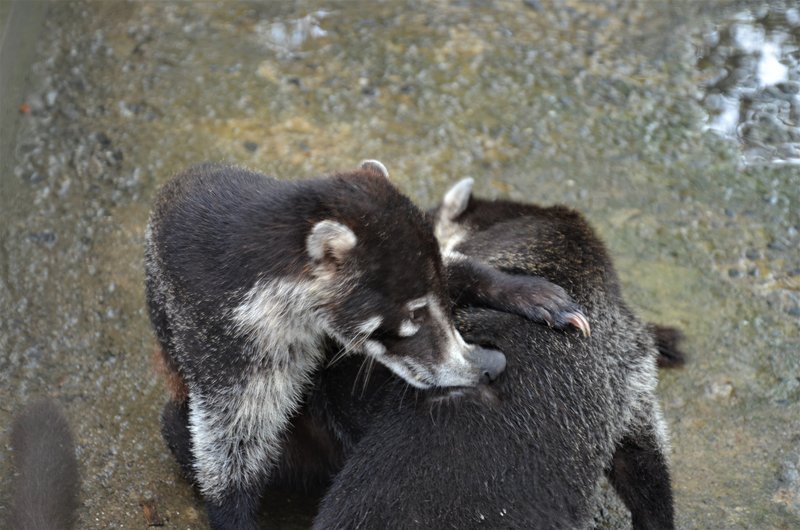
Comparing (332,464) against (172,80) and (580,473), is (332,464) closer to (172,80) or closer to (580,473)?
(580,473)

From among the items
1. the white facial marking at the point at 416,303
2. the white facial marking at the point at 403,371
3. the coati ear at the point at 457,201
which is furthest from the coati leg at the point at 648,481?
the coati ear at the point at 457,201

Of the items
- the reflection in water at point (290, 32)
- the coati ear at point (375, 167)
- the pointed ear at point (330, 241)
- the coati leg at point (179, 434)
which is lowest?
the coati leg at point (179, 434)

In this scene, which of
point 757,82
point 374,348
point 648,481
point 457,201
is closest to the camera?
point 374,348

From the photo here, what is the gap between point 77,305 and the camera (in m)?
6.11

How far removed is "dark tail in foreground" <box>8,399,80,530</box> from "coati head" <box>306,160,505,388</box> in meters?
1.45

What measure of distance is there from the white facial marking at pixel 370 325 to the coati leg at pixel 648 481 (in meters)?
1.42

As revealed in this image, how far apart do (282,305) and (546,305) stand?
1217mm

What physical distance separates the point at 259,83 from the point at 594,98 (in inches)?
111

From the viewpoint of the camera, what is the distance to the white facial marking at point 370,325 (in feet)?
14.5

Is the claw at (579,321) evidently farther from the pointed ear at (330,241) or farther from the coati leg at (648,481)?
the pointed ear at (330,241)

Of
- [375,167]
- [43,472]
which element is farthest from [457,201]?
[43,472]

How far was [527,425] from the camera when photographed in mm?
4297

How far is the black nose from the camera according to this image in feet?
14.1

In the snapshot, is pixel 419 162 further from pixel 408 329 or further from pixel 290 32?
pixel 408 329
